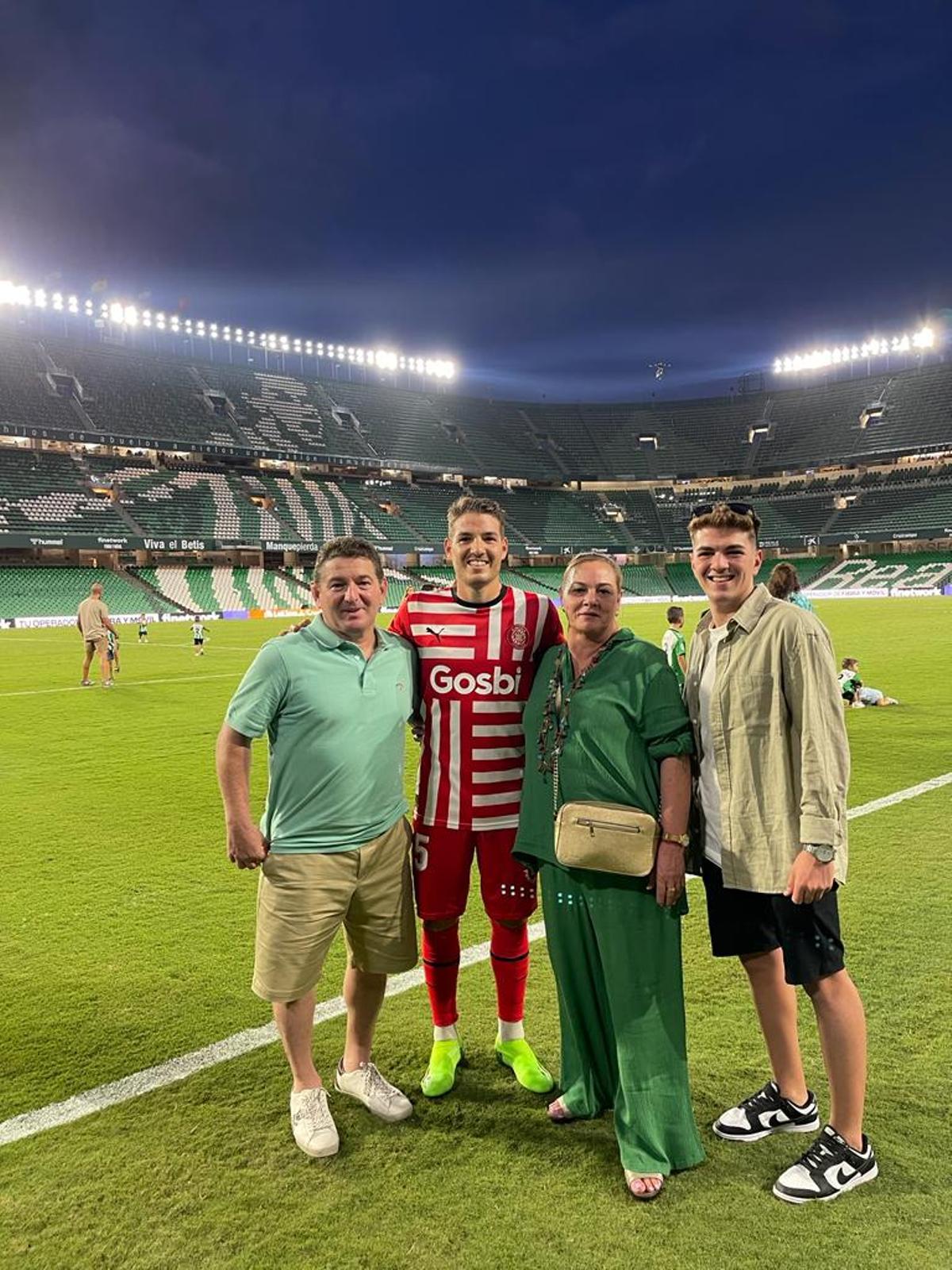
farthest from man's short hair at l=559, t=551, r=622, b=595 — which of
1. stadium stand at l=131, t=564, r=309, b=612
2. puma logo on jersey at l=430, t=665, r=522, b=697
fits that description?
stadium stand at l=131, t=564, r=309, b=612

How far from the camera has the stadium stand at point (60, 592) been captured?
146ft

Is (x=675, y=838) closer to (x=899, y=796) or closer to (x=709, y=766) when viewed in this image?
(x=709, y=766)

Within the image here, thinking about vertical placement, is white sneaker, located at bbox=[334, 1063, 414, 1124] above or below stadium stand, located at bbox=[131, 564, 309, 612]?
below

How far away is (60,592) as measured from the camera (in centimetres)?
4700

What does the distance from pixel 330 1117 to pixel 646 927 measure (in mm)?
1372

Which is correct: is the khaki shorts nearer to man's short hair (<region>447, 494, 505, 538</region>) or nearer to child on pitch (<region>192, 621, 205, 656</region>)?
man's short hair (<region>447, 494, 505, 538</region>)

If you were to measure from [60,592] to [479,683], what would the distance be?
49.0 metres

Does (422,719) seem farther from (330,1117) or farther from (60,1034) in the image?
(60,1034)

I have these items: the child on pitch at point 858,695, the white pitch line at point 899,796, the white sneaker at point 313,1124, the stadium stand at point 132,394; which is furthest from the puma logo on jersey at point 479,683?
the stadium stand at point 132,394

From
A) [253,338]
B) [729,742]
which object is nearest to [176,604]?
[253,338]

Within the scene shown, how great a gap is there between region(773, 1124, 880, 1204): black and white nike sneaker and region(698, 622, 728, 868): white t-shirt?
969mm

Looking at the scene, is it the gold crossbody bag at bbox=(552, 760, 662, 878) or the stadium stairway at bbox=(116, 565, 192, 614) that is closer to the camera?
the gold crossbody bag at bbox=(552, 760, 662, 878)

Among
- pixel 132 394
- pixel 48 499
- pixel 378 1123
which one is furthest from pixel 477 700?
pixel 132 394

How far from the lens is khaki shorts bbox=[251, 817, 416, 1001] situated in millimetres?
3193
